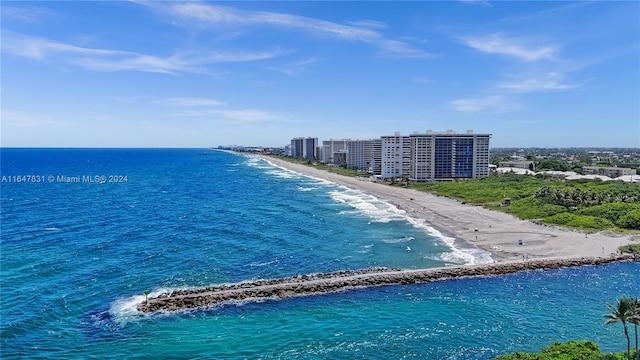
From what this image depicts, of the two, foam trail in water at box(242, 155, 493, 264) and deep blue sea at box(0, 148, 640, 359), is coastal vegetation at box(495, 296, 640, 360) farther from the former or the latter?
foam trail in water at box(242, 155, 493, 264)

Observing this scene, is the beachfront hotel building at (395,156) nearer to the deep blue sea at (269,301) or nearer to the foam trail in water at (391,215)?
the foam trail in water at (391,215)

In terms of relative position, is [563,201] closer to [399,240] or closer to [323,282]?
[399,240]

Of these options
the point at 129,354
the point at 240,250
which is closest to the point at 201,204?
the point at 240,250

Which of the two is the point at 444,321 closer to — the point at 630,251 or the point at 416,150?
the point at 630,251

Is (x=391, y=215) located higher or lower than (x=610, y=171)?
lower

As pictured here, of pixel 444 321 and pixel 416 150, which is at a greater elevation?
pixel 416 150

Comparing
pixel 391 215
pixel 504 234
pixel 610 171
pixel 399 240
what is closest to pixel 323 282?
pixel 399 240
